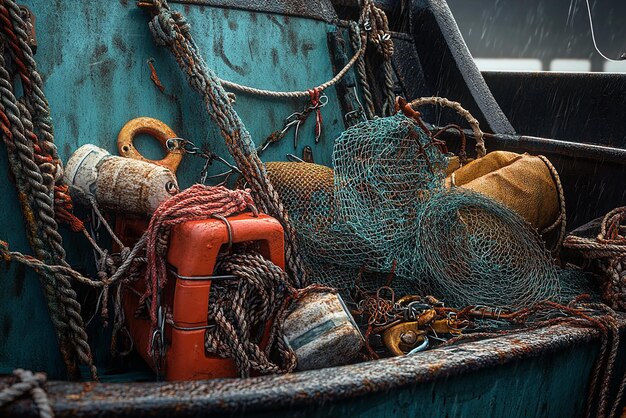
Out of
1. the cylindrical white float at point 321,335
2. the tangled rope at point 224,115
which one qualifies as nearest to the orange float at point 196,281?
the cylindrical white float at point 321,335

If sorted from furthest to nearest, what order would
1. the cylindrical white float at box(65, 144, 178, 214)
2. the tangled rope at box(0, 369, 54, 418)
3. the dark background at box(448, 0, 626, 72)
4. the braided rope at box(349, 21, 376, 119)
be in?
the dark background at box(448, 0, 626, 72) < the braided rope at box(349, 21, 376, 119) < the cylindrical white float at box(65, 144, 178, 214) < the tangled rope at box(0, 369, 54, 418)

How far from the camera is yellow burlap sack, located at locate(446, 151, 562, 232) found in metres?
3.41

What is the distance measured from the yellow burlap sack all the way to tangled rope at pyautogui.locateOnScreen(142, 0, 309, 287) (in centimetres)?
125

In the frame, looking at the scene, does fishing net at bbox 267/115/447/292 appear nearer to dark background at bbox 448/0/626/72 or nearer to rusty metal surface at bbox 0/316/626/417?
rusty metal surface at bbox 0/316/626/417

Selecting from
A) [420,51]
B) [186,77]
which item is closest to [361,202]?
[186,77]

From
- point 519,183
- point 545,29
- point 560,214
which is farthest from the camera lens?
point 545,29

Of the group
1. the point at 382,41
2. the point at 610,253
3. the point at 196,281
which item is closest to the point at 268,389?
the point at 196,281

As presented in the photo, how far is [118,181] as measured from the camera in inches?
94.5

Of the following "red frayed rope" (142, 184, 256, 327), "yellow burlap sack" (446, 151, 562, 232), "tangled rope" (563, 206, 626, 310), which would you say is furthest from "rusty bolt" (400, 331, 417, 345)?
"yellow burlap sack" (446, 151, 562, 232)

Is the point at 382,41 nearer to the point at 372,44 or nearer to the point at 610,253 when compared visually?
the point at 372,44

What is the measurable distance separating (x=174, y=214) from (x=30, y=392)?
0.74m

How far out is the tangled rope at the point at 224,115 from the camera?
2.60 m

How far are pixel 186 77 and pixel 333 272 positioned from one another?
1.16 m

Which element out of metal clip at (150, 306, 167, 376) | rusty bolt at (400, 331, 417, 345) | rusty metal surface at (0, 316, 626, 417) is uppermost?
rusty metal surface at (0, 316, 626, 417)
